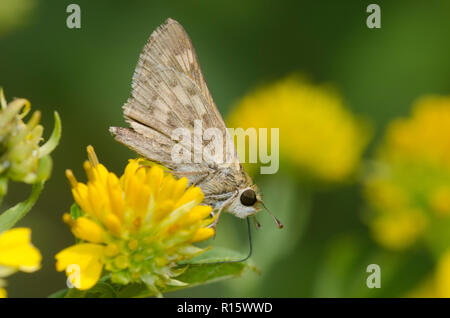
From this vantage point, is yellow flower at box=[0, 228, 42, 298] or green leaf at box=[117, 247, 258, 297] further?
green leaf at box=[117, 247, 258, 297]

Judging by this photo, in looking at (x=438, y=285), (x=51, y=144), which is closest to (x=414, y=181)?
(x=438, y=285)

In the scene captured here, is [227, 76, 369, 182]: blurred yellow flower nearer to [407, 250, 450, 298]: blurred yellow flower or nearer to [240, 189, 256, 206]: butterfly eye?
[407, 250, 450, 298]: blurred yellow flower

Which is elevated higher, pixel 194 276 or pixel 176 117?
pixel 176 117

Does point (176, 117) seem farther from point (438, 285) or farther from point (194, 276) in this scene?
point (438, 285)

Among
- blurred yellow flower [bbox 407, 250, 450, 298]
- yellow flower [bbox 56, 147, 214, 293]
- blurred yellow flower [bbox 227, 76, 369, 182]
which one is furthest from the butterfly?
blurred yellow flower [bbox 227, 76, 369, 182]

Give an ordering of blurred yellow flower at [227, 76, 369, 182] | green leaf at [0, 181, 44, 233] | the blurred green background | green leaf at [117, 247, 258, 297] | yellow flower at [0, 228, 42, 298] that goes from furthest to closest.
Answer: blurred yellow flower at [227, 76, 369, 182] < the blurred green background < green leaf at [117, 247, 258, 297] < green leaf at [0, 181, 44, 233] < yellow flower at [0, 228, 42, 298]

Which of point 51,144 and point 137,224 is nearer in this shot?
point 51,144
